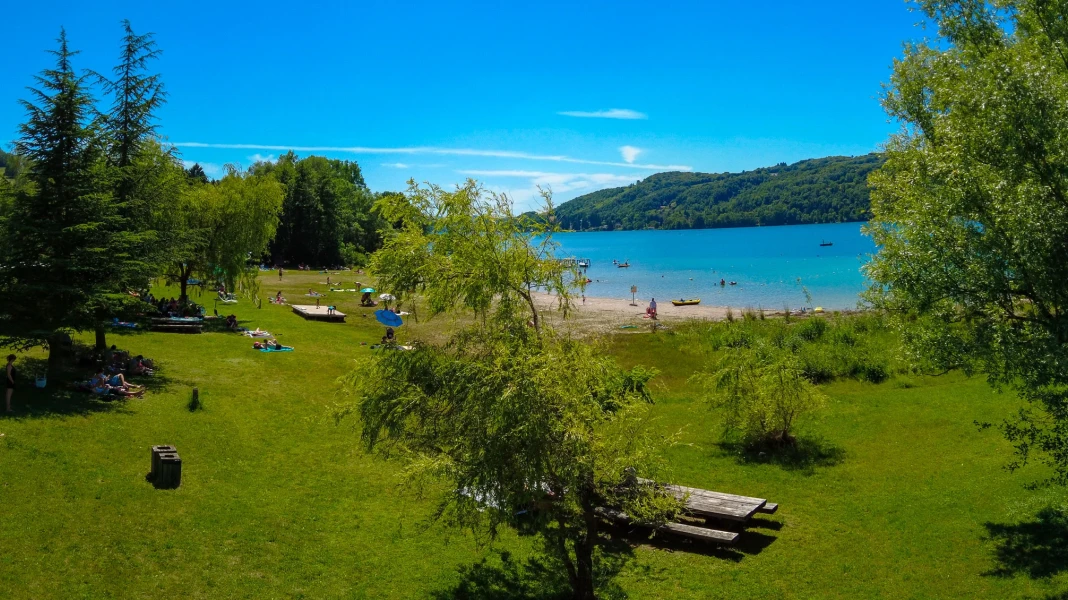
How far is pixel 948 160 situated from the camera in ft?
41.3

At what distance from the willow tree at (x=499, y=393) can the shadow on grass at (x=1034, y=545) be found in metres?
6.85

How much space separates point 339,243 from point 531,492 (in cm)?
9444

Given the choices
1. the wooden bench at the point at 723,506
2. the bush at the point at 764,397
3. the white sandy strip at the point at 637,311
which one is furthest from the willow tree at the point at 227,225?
the wooden bench at the point at 723,506

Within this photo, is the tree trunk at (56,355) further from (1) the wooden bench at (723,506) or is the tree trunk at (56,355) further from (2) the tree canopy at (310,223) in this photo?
(2) the tree canopy at (310,223)

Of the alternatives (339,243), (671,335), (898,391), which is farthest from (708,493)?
(339,243)

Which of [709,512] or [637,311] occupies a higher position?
[637,311]

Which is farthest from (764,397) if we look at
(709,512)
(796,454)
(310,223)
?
(310,223)

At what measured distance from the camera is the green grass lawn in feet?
41.7

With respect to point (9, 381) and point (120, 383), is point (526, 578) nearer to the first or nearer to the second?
point (9, 381)

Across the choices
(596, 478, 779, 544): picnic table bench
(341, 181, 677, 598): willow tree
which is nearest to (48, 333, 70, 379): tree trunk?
(341, 181, 677, 598): willow tree

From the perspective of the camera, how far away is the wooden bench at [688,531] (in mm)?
14711

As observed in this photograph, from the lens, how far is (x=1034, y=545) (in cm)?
1377

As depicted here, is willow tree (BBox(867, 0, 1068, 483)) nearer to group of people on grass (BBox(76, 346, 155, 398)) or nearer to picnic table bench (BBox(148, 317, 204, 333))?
group of people on grass (BBox(76, 346, 155, 398))

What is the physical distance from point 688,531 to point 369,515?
23.6ft
